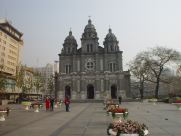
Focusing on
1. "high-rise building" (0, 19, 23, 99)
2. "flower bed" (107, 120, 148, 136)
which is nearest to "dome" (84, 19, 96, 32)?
"high-rise building" (0, 19, 23, 99)

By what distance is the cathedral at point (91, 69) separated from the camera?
70.7 metres

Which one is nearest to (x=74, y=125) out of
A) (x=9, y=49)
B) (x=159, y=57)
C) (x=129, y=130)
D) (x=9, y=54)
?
(x=129, y=130)

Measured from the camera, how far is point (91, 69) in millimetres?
73562

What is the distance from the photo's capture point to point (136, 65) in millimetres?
64062

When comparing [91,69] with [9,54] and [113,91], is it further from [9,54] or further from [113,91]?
[9,54]

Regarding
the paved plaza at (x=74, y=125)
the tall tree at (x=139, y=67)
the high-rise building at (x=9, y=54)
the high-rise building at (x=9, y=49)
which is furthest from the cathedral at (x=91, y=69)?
the paved plaza at (x=74, y=125)

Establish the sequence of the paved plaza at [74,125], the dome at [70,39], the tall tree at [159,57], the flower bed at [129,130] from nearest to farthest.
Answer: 1. the flower bed at [129,130]
2. the paved plaza at [74,125]
3. the tall tree at [159,57]
4. the dome at [70,39]

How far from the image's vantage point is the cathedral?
70688 millimetres

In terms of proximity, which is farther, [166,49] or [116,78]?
[116,78]

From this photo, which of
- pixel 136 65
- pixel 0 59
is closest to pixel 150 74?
pixel 136 65

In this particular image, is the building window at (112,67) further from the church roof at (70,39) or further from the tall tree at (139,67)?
the church roof at (70,39)

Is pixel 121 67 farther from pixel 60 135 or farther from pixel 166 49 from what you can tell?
→ pixel 60 135

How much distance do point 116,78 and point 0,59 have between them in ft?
107

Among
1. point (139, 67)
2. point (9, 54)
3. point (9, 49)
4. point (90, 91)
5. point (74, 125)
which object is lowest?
point (74, 125)
